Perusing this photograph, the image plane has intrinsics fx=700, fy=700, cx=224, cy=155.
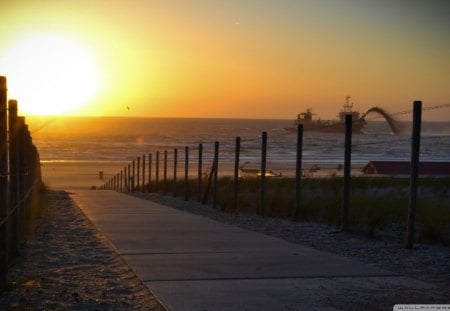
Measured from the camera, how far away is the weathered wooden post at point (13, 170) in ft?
26.1

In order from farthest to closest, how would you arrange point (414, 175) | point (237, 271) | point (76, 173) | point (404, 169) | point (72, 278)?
point (76, 173) → point (404, 169) → point (414, 175) → point (237, 271) → point (72, 278)

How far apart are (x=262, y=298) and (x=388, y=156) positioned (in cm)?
6618

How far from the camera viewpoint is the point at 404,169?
39.7 metres

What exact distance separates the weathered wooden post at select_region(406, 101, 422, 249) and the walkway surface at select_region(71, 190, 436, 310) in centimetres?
139

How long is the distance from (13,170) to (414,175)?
526cm

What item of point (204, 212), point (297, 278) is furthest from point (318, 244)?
point (204, 212)

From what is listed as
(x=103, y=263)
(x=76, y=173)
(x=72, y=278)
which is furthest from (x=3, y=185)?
(x=76, y=173)

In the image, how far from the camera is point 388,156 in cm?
7056

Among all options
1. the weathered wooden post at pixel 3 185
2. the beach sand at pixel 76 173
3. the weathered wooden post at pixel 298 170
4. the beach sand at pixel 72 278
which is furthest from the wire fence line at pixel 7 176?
the beach sand at pixel 76 173

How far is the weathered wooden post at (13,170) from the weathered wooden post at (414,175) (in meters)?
5.19

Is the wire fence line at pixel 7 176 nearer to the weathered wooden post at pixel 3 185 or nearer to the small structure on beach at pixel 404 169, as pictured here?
the weathered wooden post at pixel 3 185

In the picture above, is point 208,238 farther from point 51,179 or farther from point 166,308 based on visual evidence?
point 51,179

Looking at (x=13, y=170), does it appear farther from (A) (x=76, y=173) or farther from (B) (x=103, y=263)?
(A) (x=76, y=173)

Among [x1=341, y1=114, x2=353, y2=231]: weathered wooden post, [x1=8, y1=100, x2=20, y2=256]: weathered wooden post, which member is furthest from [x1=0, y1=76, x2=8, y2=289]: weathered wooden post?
[x1=341, y1=114, x2=353, y2=231]: weathered wooden post
